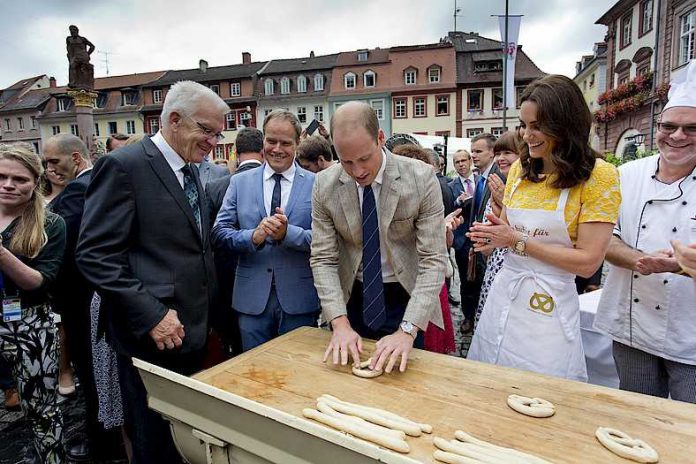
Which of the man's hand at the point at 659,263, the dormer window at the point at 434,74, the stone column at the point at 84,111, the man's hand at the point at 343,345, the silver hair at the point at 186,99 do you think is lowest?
the man's hand at the point at 343,345

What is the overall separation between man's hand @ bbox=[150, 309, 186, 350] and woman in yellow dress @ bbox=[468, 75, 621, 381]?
139cm

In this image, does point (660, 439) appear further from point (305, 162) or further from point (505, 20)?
point (505, 20)

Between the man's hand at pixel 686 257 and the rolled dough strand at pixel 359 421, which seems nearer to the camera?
the rolled dough strand at pixel 359 421

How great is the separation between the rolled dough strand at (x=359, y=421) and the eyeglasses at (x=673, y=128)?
5.49 feet

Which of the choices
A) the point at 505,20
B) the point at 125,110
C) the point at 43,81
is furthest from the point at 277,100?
the point at 43,81

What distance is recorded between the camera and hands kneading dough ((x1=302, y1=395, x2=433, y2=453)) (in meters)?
1.21

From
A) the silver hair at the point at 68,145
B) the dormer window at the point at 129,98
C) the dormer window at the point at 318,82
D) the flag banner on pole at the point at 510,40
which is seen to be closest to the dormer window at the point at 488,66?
the dormer window at the point at 318,82

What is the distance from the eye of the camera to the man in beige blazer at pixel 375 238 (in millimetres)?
1842

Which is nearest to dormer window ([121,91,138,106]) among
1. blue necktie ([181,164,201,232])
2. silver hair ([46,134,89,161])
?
silver hair ([46,134,89,161])

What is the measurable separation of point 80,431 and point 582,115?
380 cm

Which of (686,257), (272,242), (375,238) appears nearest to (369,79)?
(272,242)

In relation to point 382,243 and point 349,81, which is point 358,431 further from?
point 349,81

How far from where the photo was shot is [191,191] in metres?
2.15

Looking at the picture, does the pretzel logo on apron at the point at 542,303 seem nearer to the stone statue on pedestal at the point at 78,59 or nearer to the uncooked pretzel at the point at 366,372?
the uncooked pretzel at the point at 366,372
